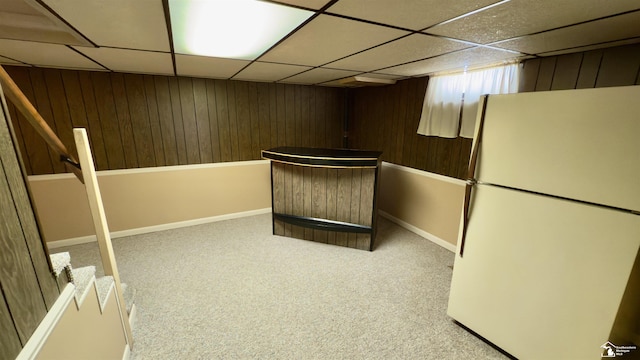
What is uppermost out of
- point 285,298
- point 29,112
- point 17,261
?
point 29,112

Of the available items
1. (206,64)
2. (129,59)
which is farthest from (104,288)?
(206,64)

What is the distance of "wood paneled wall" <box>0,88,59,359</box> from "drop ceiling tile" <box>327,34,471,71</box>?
1914 mm

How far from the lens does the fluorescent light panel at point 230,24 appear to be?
114cm

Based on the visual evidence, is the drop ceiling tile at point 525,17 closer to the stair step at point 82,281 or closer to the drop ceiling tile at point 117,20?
the drop ceiling tile at point 117,20

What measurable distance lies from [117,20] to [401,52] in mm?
1770

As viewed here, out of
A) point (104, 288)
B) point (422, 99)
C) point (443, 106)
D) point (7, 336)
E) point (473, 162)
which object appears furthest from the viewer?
point (422, 99)

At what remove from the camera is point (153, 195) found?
343 centimetres

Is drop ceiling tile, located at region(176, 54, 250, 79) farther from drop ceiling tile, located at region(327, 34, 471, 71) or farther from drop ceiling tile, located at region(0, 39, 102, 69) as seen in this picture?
drop ceiling tile, located at region(327, 34, 471, 71)

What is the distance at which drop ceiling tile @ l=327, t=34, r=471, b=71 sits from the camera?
1.64 meters

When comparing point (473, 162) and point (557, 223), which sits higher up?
point (473, 162)

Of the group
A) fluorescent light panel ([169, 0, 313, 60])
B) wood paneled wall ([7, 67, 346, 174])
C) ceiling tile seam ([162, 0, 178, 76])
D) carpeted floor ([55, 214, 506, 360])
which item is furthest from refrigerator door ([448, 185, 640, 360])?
wood paneled wall ([7, 67, 346, 174])

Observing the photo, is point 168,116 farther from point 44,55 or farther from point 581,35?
point 581,35

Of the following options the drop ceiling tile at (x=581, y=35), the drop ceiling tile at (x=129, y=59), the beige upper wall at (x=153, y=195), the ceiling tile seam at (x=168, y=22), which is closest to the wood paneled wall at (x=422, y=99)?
the drop ceiling tile at (x=581, y=35)

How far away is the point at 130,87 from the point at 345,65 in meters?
2.62
